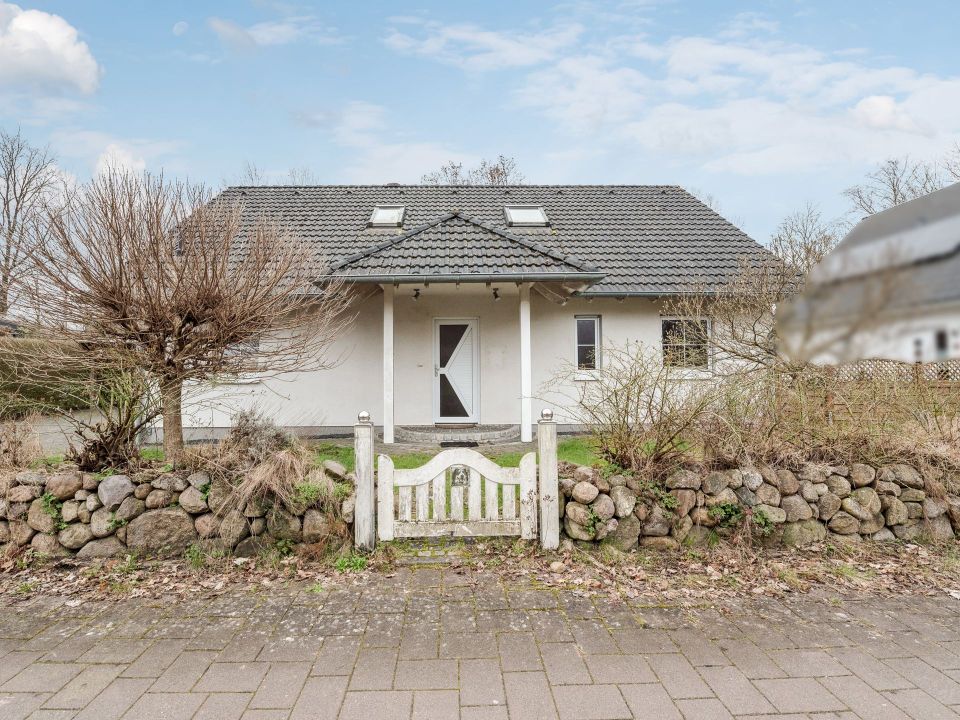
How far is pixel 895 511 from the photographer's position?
5535 mm

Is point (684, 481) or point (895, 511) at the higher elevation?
point (684, 481)

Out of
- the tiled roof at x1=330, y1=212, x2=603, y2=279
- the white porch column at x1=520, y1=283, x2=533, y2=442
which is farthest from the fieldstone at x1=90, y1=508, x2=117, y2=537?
the white porch column at x1=520, y1=283, x2=533, y2=442

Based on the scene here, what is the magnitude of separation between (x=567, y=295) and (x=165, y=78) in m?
9.50

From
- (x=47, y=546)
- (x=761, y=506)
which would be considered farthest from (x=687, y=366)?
(x=47, y=546)

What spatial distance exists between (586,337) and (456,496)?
24.0 feet

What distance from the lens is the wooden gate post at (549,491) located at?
17.2ft

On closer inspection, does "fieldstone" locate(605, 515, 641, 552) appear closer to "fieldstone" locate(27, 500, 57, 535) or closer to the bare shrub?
the bare shrub

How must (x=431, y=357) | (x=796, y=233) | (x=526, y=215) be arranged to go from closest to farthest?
1. (x=796, y=233)
2. (x=431, y=357)
3. (x=526, y=215)

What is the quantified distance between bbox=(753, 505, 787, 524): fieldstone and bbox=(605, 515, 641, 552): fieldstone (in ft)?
3.81

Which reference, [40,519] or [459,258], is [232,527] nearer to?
A: [40,519]

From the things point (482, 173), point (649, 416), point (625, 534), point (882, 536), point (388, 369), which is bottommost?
point (882, 536)

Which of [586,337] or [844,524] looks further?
[586,337]

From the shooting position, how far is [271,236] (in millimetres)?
6434

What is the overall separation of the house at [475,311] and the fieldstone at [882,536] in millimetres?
4646
